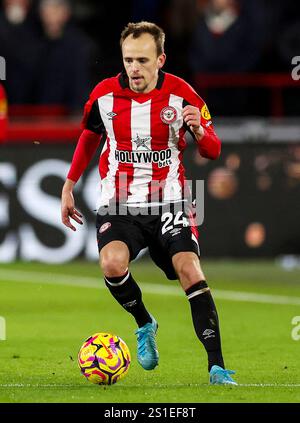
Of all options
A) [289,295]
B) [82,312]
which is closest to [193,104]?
[82,312]

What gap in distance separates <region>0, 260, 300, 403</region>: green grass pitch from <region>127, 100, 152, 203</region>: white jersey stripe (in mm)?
1066

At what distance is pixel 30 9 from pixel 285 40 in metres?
3.25

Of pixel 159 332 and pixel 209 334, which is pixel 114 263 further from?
pixel 159 332

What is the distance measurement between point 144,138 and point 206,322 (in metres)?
1.19

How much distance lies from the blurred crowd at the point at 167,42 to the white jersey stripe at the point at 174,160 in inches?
315

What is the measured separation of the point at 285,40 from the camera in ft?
54.1

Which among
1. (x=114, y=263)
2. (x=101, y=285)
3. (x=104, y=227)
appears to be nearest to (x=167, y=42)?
(x=101, y=285)

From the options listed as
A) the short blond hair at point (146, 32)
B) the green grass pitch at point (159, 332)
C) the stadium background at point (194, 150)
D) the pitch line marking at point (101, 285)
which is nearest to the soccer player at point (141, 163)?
the short blond hair at point (146, 32)

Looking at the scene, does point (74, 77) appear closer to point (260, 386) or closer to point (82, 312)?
point (82, 312)

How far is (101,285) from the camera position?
42.7ft

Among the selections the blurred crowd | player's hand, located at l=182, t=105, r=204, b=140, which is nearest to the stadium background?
the blurred crowd

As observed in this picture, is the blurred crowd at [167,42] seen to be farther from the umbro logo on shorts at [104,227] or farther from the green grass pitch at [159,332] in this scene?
the umbro logo on shorts at [104,227]

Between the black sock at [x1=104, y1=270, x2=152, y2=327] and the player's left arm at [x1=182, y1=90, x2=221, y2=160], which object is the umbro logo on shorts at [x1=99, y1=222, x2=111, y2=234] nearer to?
the black sock at [x1=104, y1=270, x2=152, y2=327]

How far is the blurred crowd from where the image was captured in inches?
614
